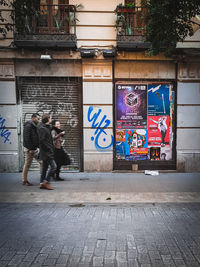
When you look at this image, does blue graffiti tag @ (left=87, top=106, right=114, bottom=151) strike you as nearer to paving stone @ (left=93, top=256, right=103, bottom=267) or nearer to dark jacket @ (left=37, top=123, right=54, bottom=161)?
dark jacket @ (left=37, top=123, right=54, bottom=161)

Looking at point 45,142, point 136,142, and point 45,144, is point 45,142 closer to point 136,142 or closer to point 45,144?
point 45,144

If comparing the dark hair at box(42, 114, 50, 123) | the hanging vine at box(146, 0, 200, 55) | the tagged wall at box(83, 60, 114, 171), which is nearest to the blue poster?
the tagged wall at box(83, 60, 114, 171)

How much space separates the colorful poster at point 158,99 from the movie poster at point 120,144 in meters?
1.35

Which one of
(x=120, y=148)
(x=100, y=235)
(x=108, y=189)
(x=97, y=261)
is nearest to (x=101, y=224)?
(x=100, y=235)

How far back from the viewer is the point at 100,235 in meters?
3.66

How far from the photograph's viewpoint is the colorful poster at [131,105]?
28.3 ft

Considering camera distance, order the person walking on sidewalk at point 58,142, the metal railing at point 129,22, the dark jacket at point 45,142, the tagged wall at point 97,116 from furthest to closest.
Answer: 1. the tagged wall at point 97,116
2. the metal railing at point 129,22
3. the person walking on sidewalk at point 58,142
4. the dark jacket at point 45,142

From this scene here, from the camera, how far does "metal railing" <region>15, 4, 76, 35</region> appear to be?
8.16 m

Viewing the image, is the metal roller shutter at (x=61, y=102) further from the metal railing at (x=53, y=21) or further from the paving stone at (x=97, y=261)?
the paving stone at (x=97, y=261)

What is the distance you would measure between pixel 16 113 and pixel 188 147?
6.59m

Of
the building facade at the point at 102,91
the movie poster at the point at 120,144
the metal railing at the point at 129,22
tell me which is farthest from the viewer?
the movie poster at the point at 120,144

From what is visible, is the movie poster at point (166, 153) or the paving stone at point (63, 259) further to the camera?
the movie poster at point (166, 153)

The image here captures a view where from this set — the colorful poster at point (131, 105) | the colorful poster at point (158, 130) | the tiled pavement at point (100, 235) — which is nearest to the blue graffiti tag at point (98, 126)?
the colorful poster at point (131, 105)

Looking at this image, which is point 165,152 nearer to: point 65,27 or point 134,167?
point 134,167
